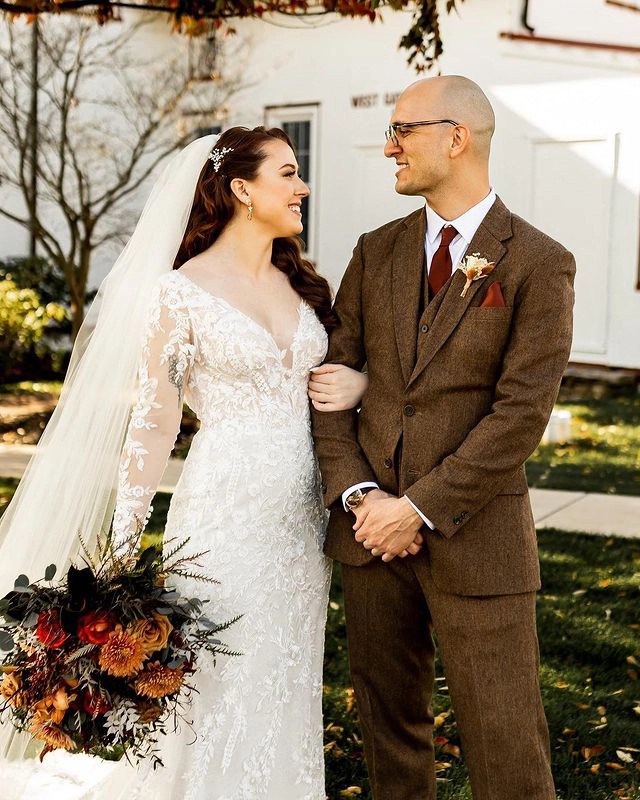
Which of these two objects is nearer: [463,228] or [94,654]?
[94,654]

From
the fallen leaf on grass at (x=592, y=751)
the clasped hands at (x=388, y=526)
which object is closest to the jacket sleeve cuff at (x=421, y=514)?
the clasped hands at (x=388, y=526)

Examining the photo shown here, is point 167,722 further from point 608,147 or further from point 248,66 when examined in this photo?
point 248,66

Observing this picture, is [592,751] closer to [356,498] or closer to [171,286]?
[356,498]

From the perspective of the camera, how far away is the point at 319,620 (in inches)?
142

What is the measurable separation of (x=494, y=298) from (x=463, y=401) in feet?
1.04

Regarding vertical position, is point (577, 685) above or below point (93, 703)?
below

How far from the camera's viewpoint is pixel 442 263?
3266mm

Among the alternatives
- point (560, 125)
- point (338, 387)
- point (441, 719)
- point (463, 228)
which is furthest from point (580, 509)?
point (560, 125)

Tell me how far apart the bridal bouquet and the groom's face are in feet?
4.49

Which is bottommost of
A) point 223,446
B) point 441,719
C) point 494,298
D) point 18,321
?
point 441,719

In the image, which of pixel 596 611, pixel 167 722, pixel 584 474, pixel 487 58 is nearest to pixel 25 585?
pixel 167 722

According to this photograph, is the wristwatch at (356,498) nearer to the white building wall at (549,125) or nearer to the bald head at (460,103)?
the bald head at (460,103)

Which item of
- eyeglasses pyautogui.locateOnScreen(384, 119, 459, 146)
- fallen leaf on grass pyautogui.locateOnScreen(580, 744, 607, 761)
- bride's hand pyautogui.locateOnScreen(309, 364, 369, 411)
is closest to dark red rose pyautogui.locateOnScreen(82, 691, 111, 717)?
bride's hand pyautogui.locateOnScreen(309, 364, 369, 411)

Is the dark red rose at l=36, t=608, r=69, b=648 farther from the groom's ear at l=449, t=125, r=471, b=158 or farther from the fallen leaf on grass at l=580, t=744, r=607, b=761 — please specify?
the fallen leaf on grass at l=580, t=744, r=607, b=761
